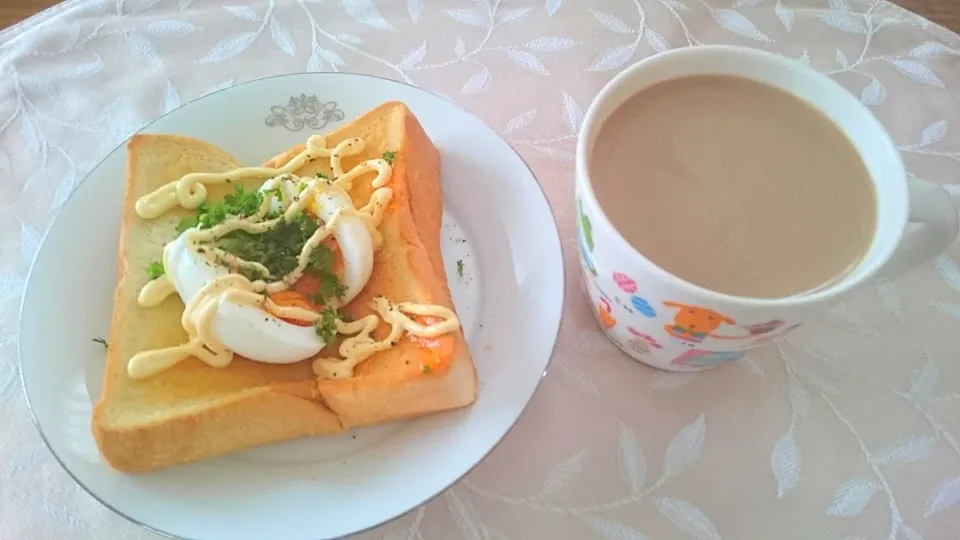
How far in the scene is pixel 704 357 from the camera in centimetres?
91

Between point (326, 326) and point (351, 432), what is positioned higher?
point (326, 326)

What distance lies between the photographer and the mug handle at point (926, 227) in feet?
2.61

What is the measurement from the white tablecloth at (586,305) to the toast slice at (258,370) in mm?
100

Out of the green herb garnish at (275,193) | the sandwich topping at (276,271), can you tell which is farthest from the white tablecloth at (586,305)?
the green herb garnish at (275,193)

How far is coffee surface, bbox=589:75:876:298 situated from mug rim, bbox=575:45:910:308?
19mm

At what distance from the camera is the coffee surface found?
0.81 metres

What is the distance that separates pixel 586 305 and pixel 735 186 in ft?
0.93

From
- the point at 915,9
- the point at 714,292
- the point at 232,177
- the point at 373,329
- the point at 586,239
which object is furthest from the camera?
the point at 915,9

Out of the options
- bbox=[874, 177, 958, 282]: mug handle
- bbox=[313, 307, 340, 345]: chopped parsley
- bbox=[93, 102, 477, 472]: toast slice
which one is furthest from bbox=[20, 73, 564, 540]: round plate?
bbox=[874, 177, 958, 282]: mug handle

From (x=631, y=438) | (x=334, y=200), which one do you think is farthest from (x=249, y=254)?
(x=631, y=438)

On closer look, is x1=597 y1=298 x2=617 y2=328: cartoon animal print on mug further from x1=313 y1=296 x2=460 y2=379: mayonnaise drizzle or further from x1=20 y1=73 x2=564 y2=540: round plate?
x1=313 y1=296 x2=460 y2=379: mayonnaise drizzle

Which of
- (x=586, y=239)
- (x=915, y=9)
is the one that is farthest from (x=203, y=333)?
(x=915, y=9)

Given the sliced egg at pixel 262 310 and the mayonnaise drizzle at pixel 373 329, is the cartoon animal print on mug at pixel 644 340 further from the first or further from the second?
the sliced egg at pixel 262 310

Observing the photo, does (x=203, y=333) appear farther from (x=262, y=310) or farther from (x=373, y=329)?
(x=373, y=329)
